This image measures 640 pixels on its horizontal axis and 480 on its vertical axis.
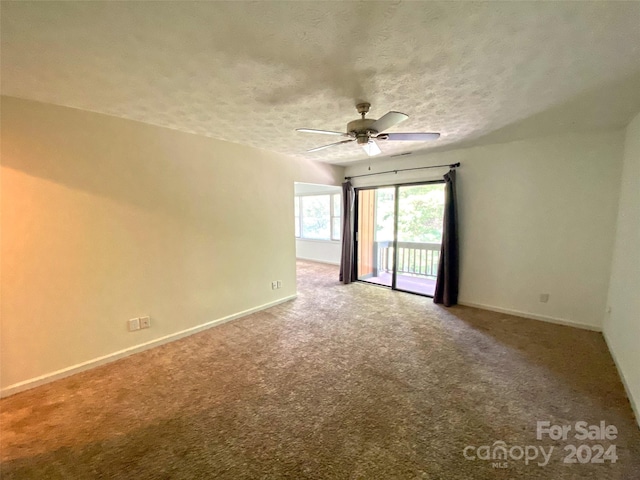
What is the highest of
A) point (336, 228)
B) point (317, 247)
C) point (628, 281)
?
point (336, 228)

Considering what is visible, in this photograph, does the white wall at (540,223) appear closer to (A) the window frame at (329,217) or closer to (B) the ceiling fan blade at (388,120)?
(B) the ceiling fan blade at (388,120)

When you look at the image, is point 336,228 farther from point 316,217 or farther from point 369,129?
point 369,129

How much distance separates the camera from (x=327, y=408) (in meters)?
2.00

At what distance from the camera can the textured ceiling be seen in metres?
1.25

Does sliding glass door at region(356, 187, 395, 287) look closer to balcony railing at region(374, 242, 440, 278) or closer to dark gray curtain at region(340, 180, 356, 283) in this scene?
balcony railing at region(374, 242, 440, 278)

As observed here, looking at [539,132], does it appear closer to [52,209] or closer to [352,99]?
[352,99]

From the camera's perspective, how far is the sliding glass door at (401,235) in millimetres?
4895

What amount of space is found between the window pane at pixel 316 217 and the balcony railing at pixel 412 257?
1.82m

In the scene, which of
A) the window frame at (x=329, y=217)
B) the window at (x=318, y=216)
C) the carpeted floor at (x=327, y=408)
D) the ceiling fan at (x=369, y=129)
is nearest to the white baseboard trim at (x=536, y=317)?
the carpeted floor at (x=327, y=408)

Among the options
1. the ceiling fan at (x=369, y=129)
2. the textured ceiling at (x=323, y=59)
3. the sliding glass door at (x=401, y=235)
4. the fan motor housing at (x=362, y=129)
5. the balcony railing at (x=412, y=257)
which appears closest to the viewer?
the textured ceiling at (x=323, y=59)

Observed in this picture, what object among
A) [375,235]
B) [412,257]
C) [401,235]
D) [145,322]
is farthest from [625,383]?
[145,322]

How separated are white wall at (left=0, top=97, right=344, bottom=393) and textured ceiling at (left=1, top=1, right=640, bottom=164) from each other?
1.06 feet

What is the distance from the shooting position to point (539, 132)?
3188 millimetres

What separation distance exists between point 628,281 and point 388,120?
2.69m
